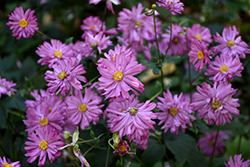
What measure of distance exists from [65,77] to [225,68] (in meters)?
0.48

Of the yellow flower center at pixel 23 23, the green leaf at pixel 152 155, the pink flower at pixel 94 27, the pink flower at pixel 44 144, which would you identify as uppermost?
the yellow flower center at pixel 23 23

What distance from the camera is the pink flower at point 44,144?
0.78 m

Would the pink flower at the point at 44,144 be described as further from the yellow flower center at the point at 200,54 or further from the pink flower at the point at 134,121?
the yellow flower center at the point at 200,54

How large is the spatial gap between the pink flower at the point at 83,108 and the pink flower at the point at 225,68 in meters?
0.36

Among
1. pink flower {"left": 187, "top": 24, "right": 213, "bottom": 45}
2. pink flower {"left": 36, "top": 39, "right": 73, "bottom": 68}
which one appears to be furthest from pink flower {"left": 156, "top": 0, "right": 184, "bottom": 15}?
pink flower {"left": 36, "top": 39, "right": 73, "bottom": 68}

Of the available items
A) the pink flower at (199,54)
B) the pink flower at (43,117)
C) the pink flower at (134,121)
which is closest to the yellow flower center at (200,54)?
the pink flower at (199,54)

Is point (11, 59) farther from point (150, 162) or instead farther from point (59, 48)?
point (150, 162)

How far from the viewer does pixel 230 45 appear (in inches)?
35.1

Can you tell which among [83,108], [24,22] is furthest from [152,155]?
[24,22]

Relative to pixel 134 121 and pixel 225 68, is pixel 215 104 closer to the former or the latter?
pixel 225 68

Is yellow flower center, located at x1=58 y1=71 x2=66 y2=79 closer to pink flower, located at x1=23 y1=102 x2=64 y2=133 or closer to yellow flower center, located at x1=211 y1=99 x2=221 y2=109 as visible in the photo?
pink flower, located at x1=23 y1=102 x2=64 y2=133

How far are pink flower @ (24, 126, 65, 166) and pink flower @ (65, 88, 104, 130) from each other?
3.0 inches

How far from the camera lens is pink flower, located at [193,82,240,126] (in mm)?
773

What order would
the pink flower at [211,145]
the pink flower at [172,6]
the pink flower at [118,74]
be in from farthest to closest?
the pink flower at [211,145]
the pink flower at [172,6]
the pink flower at [118,74]
